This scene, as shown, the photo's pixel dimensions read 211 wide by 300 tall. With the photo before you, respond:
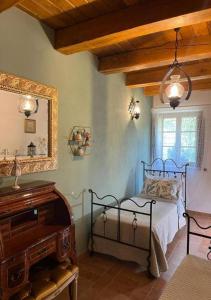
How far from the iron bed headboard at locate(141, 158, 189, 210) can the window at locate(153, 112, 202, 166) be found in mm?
95

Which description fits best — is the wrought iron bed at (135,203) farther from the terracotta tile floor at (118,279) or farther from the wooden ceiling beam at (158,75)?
the wooden ceiling beam at (158,75)

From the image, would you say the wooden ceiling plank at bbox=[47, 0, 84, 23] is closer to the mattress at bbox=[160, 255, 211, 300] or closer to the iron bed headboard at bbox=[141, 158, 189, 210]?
the mattress at bbox=[160, 255, 211, 300]

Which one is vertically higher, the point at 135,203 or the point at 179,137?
the point at 179,137

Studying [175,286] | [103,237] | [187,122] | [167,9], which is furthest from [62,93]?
[187,122]

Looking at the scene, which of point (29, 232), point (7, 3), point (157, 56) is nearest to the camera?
point (7, 3)

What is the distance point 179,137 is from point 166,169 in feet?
2.31

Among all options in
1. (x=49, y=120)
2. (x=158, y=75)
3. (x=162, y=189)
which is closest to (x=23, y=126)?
(x=49, y=120)

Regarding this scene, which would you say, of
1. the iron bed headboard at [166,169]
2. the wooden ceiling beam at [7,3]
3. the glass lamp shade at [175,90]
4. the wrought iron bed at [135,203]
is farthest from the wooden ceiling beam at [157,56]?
the iron bed headboard at [166,169]

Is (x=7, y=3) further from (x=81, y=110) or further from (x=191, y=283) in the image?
(x=191, y=283)

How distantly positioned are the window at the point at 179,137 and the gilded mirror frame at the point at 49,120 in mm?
2850

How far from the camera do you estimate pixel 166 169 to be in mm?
4555

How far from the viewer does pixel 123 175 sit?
368 centimetres

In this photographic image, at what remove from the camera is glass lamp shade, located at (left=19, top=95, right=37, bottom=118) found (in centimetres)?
194

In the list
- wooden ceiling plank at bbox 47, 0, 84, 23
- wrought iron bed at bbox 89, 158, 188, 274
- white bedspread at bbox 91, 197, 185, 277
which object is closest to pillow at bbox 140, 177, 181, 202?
wrought iron bed at bbox 89, 158, 188, 274
